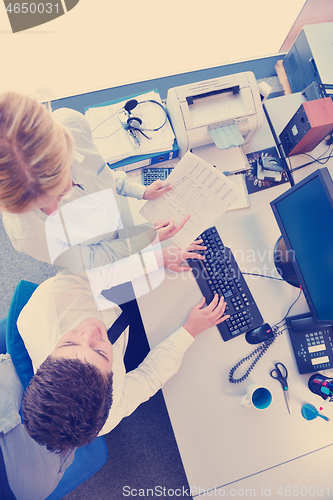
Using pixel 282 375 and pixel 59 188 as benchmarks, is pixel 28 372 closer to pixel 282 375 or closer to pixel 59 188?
pixel 59 188

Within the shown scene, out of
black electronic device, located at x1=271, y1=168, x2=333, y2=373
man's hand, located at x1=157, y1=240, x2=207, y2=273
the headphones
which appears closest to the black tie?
man's hand, located at x1=157, y1=240, x2=207, y2=273

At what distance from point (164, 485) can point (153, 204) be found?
54.6 inches

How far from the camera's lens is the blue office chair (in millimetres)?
865

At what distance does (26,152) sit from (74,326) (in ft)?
1.82

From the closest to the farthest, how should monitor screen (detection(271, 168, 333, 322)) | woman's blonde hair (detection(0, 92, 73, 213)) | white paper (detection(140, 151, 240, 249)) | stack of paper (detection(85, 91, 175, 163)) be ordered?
woman's blonde hair (detection(0, 92, 73, 213)) → monitor screen (detection(271, 168, 333, 322)) → white paper (detection(140, 151, 240, 249)) → stack of paper (detection(85, 91, 175, 163))

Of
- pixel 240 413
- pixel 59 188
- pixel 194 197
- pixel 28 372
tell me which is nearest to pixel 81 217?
pixel 59 188

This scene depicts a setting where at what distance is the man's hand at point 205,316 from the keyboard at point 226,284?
2 cm

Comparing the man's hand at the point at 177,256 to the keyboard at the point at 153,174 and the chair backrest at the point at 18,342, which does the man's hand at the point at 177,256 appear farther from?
the chair backrest at the point at 18,342

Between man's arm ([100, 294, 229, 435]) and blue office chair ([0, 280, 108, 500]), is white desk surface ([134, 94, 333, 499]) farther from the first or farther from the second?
blue office chair ([0, 280, 108, 500])

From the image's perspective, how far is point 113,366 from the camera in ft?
3.09

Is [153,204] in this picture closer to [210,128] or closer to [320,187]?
[210,128]

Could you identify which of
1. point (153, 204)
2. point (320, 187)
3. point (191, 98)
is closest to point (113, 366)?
point (153, 204)

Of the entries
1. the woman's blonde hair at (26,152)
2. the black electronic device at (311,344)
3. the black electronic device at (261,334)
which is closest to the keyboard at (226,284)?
the black electronic device at (261,334)

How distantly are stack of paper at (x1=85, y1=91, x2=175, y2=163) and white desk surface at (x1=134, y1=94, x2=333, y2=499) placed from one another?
0.50 m
